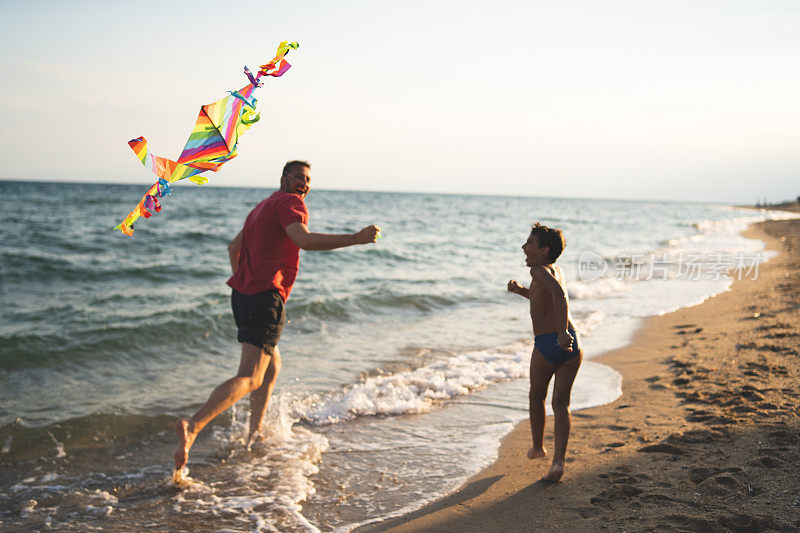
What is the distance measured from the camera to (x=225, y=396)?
143 inches

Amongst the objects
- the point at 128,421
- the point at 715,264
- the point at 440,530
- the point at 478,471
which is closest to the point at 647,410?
the point at 478,471

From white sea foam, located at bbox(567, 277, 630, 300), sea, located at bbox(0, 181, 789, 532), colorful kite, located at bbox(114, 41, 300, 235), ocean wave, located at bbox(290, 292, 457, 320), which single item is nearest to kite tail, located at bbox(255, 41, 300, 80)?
colorful kite, located at bbox(114, 41, 300, 235)

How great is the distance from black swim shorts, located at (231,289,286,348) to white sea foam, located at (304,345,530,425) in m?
1.39

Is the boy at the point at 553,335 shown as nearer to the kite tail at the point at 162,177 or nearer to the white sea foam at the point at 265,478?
the white sea foam at the point at 265,478

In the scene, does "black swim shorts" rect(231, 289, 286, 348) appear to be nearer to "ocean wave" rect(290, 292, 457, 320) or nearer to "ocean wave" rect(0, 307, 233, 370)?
"ocean wave" rect(0, 307, 233, 370)

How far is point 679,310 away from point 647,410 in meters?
5.42

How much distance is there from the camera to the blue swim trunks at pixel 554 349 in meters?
3.48

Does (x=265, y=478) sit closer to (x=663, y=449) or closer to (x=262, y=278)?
(x=262, y=278)

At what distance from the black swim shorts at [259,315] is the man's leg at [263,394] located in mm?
316

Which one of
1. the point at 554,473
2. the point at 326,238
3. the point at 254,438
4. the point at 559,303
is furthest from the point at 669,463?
the point at 254,438

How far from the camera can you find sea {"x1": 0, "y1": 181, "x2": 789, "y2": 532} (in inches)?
139

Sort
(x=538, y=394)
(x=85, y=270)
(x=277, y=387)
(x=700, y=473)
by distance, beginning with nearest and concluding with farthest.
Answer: (x=700, y=473), (x=538, y=394), (x=277, y=387), (x=85, y=270)

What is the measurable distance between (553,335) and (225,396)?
2.13 meters

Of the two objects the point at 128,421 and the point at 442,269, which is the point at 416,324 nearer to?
the point at 128,421
